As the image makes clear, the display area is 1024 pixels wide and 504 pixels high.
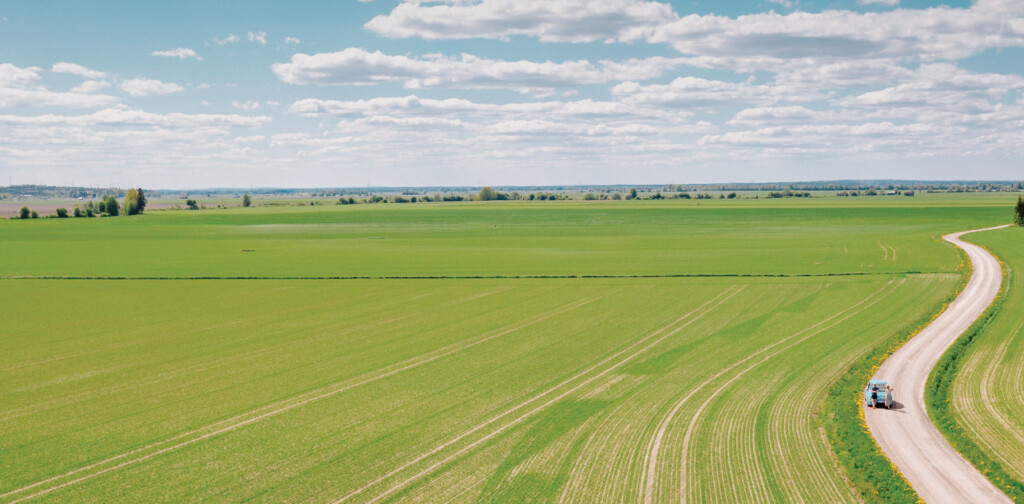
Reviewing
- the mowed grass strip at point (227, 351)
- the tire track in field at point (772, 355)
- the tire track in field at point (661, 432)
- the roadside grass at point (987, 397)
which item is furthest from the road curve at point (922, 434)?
the mowed grass strip at point (227, 351)

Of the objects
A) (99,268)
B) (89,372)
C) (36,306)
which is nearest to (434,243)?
(99,268)

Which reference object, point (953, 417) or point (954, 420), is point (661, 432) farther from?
point (953, 417)

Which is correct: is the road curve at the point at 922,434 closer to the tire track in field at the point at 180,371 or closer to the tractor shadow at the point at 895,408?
the tractor shadow at the point at 895,408

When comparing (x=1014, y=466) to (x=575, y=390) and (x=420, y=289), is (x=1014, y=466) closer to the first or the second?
(x=575, y=390)

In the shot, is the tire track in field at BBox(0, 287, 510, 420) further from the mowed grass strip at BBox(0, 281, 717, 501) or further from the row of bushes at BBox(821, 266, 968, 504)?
the row of bushes at BBox(821, 266, 968, 504)

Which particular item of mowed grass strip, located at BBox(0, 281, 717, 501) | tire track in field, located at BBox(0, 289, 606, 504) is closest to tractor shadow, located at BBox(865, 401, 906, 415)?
mowed grass strip, located at BBox(0, 281, 717, 501)

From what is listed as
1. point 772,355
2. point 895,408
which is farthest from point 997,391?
point 772,355
